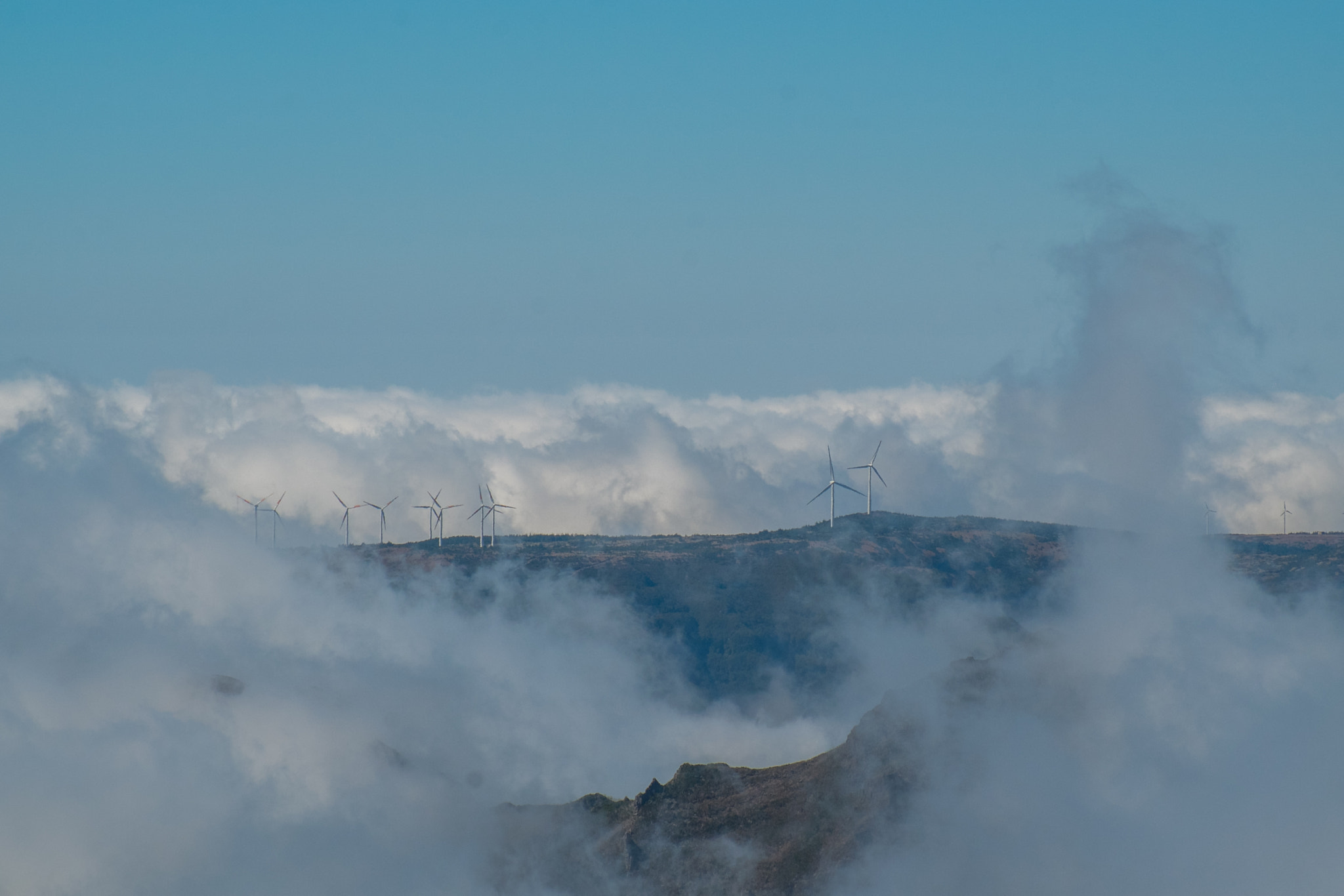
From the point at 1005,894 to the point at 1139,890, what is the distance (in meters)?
18.6

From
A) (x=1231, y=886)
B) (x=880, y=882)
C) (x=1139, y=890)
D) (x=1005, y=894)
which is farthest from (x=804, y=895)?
(x=1231, y=886)

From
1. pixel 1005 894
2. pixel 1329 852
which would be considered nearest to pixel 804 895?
pixel 1005 894

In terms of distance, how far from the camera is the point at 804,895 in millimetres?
198375

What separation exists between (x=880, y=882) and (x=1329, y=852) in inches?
2438

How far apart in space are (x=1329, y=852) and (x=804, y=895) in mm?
72606

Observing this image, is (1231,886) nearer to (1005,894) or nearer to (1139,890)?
(1139,890)

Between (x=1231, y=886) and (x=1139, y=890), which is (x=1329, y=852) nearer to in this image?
(x=1231, y=886)

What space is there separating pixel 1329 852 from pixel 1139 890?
2609cm

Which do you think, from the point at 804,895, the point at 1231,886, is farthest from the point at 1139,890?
the point at 804,895

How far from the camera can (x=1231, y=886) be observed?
194m

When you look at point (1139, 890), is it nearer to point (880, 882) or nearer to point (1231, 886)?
point (1231, 886)

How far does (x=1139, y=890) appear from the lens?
646 ft

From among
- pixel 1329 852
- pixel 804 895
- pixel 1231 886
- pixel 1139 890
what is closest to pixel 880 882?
pixel 804 895

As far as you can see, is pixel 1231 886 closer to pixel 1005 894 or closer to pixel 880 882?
pixel 1005 894
